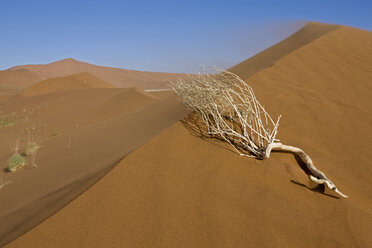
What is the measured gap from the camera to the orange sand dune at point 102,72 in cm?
6638

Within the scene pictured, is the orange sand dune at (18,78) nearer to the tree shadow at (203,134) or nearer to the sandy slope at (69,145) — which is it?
the sandy slope at (69,145)

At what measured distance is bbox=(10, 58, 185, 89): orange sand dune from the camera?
2613 inches

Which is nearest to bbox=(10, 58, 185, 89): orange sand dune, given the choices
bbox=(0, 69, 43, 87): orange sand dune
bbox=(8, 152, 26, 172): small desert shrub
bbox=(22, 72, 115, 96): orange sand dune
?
bbox=(0, 69, 43, 87): orange sand dune

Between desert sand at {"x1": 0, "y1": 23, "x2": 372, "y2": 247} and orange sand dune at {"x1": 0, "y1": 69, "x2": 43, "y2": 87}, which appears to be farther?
orange sand dune at {"x1": 0, "y1": 69, "x2": 43, "y2": 87}

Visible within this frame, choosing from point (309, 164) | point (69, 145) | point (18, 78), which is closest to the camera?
point (309, 164)

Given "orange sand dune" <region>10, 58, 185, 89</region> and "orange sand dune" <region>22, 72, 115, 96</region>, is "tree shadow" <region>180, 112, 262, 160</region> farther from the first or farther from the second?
"orange sand dune" <region>10, 58, 185, 89</region>

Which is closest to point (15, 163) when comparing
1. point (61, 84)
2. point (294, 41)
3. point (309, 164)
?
point (309, 164)

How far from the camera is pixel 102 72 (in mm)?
70938

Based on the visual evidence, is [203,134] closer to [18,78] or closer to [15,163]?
[15,163]

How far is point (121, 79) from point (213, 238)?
222 feet

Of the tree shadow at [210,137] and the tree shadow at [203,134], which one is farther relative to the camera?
the tree shadow at [203,134]

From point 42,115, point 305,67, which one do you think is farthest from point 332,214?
point 42,115

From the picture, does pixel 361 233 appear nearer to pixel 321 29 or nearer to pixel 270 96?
pixel 270 96

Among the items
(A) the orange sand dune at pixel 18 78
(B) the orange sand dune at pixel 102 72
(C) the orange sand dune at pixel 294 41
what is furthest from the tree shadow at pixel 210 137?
(B) the orange sand dune at pixel 102 72
